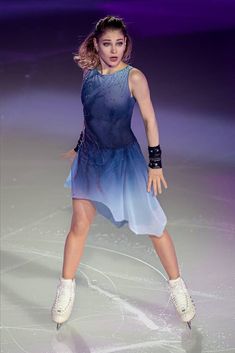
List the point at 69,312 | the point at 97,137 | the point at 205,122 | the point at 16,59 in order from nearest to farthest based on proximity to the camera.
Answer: the point at 97,137 < the point at 69,312 < the point at 205,122 < the point at 16,59

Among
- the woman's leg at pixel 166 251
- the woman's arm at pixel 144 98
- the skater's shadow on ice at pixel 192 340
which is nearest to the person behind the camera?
the woman's arm at pixel 144 98

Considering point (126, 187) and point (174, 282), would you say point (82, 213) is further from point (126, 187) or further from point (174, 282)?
point (174, 282)

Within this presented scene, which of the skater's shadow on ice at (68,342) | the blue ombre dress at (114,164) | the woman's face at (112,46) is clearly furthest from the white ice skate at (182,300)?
the woman's face at (112,46)

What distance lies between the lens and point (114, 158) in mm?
3033

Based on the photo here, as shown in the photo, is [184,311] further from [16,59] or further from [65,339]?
[16,59]

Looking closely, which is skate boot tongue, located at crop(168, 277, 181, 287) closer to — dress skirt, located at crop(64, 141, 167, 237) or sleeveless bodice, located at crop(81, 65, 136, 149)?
dress skirt, located at crop(64, 141, 167, 237)

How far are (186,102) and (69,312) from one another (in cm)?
274

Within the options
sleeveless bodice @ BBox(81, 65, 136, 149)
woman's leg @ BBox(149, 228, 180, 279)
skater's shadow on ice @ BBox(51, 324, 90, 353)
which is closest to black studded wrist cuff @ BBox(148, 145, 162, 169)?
sleeveless bodice @ BBox(81, 65, 136, 149)

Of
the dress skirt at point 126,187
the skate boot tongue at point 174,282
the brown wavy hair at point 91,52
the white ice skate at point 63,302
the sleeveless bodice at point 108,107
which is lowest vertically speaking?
the white ice skate at point 63,302

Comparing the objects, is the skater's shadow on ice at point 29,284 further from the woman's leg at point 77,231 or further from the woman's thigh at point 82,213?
the woman's thigh at point 82,213

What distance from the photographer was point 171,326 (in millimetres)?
3201

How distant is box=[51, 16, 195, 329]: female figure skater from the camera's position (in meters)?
2.93

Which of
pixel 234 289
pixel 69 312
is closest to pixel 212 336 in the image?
pixel 234 289

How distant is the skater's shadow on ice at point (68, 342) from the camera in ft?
10.1
